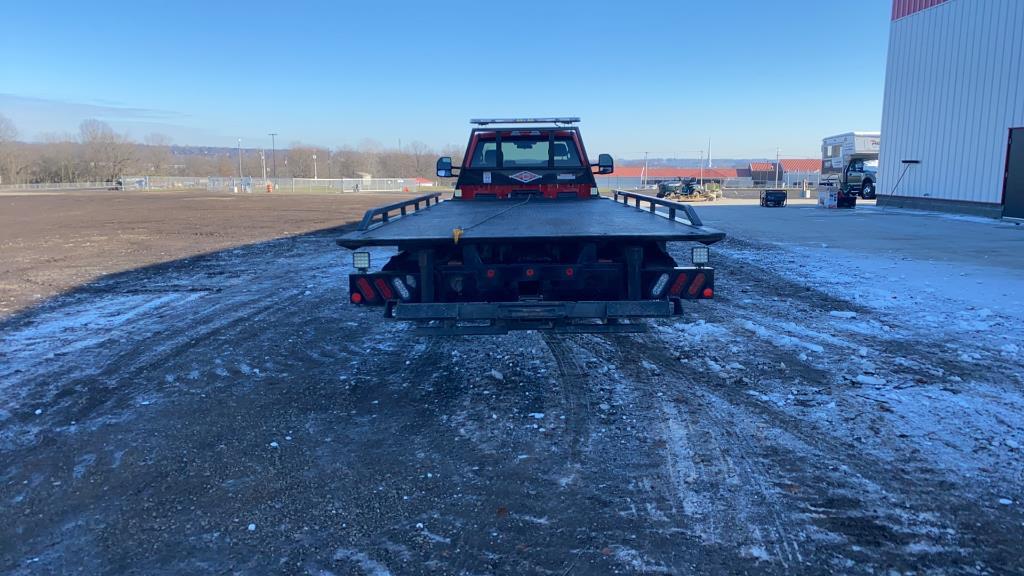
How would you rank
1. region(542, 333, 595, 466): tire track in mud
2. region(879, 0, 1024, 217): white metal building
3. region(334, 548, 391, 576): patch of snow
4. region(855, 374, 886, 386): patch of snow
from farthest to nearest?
region(879, 0, 1024, 217): white metal building → region(855, 374, 886, 386): patch of snow → region(542, 333, 595, 466): tire track in mud → region(334, 548, 391, 576): patch of snow

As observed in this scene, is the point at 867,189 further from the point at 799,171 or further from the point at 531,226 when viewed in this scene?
the point at 799,171

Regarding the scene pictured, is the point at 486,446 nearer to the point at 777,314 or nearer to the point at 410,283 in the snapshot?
the point at 410,283

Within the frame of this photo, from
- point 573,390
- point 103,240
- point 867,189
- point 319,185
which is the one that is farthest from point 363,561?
point 319,185

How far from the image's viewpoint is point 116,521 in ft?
11.5

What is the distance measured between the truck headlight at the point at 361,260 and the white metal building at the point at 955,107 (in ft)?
80.0

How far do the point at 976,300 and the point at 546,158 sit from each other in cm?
604

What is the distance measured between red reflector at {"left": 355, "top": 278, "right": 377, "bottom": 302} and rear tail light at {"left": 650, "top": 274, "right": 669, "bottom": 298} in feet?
7.35

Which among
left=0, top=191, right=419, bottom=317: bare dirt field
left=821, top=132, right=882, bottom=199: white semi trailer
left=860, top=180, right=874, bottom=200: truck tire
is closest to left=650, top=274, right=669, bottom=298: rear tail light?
left=0, top=191, right=419, bottom=317: bare dirt field

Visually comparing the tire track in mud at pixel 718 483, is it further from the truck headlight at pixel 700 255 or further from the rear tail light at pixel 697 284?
the truck headlight at pixel 700 255

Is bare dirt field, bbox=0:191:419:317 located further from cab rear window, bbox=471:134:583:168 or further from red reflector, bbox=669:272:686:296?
red reflector, bbox=669:272:686:296

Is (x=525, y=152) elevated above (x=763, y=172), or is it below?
below

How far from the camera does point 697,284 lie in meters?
5.36

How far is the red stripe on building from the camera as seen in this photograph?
2698 cm

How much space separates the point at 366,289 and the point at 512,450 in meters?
1.89
